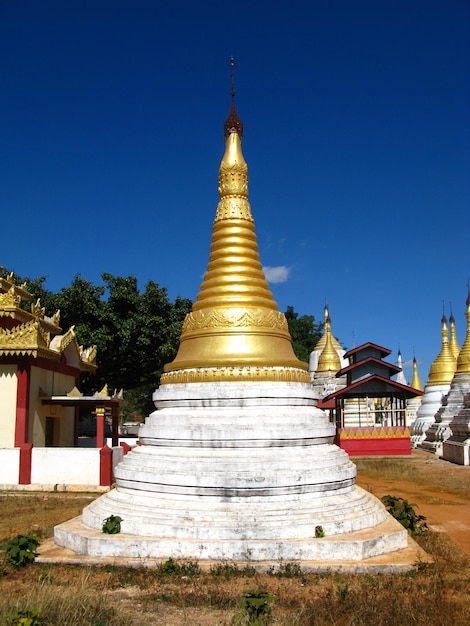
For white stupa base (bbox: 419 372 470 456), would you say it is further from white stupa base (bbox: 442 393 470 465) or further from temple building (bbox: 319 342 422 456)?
white stupa base (bbox: 442 393 470 465)

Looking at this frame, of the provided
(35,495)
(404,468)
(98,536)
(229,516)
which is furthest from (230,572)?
(404,468)

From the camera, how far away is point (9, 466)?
1805 cm

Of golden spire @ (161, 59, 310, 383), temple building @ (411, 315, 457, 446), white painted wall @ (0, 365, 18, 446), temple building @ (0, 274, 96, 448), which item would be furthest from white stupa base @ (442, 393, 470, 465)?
white painted wall @ (0, 365, 18, 446)

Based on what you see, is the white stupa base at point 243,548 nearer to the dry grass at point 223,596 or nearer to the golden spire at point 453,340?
the dry grass at point 223,596

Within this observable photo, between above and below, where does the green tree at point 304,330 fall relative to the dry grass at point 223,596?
above

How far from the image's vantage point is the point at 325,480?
10.6m

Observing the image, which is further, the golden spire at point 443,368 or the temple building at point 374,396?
the golden spire at point 443,368

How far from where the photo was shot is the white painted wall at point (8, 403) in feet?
61.1

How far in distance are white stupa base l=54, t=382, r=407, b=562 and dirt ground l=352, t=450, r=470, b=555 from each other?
103 inches

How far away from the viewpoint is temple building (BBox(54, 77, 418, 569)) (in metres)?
9.33

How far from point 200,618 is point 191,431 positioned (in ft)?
13.7

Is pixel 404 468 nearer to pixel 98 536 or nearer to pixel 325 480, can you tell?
pixel 325 480

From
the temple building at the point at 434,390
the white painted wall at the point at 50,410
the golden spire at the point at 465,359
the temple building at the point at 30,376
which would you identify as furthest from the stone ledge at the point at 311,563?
the temple building at the point at 434,390

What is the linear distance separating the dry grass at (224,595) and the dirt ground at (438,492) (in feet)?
9.58
